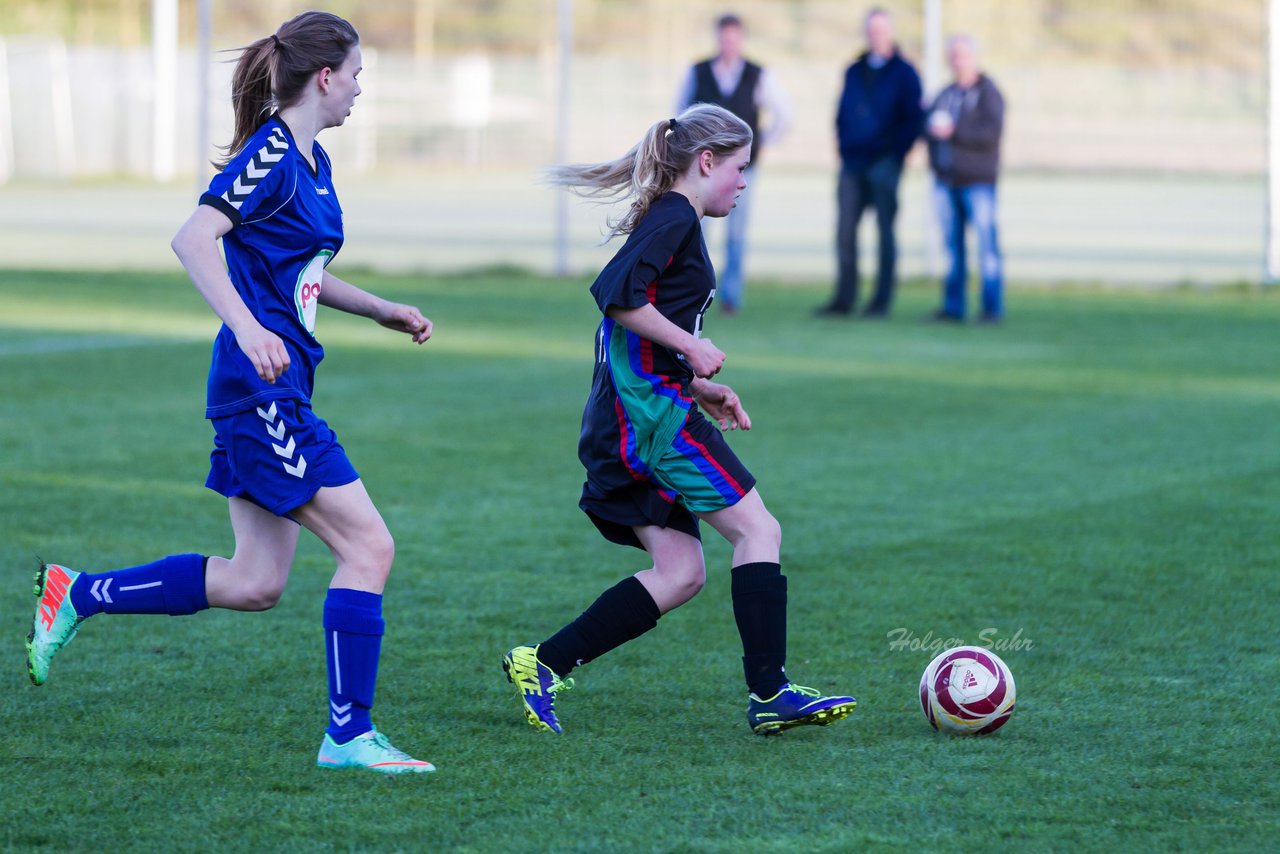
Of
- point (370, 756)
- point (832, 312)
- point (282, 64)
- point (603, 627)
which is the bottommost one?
point (832, 312)

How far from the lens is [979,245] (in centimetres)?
1372

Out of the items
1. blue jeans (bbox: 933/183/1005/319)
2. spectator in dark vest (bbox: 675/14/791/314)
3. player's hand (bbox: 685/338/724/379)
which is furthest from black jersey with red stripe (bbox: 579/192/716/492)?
spectator in dark vest (bbox: 675/14/791/314)

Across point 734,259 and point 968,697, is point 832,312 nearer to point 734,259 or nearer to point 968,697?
point 734,259

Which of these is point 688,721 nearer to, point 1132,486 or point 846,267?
point 1132,486

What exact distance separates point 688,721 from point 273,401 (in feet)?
4.22

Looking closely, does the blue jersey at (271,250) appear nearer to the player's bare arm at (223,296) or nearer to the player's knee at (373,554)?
the player's bare arm at (223,296)

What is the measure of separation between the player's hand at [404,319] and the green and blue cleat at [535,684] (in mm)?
800

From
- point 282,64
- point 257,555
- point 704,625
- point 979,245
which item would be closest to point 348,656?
point 257,555

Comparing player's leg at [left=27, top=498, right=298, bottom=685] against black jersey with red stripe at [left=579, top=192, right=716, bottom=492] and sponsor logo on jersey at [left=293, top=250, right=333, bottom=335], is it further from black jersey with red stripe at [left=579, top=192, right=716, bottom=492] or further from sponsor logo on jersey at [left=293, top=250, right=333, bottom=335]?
black jersey with red stripe at [left=579, top=192, right=716, bottom=492]

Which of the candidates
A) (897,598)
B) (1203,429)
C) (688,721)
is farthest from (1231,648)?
(1203,429)

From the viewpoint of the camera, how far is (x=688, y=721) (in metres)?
4.37

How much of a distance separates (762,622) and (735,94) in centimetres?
1051

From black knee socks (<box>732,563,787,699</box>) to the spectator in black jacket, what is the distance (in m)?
9.83

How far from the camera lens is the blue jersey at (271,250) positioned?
385cm
